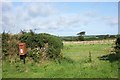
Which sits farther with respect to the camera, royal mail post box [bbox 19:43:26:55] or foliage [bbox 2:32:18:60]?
foliage [bbox 2:32:18:60]

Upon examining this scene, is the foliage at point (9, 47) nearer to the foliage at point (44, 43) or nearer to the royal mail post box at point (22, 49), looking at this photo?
the foliage at point (44, 43)

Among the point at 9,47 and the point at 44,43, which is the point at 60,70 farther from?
the point at 9,47

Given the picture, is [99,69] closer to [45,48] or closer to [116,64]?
[116,64]

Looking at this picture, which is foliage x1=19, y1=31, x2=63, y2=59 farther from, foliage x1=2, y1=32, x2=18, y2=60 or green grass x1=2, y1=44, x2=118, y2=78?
green grass x1=2, y1=44, x2=118, y2=78

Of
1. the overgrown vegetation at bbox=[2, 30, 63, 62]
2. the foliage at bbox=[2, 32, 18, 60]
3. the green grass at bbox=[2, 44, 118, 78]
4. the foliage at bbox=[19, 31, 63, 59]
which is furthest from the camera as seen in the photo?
the foliage at bbox=[2, 32, 18, 60]

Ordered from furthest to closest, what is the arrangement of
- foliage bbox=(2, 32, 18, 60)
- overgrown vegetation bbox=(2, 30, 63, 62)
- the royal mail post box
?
foliage bbox=(2, 32, 18, 60) < overgrown vegetation bbox=(2, 30, 63, 62) < the royal mail post box

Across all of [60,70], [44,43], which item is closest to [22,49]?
[44,43]

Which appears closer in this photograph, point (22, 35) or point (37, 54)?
point (37, 54)

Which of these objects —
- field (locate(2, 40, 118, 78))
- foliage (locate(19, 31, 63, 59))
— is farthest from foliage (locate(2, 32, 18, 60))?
field (locate(2, 40, 118, 78))

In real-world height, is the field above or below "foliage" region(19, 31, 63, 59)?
below

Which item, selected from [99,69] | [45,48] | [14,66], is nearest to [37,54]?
[45,48]

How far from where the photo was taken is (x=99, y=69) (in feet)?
48.1

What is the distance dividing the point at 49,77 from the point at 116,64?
4.64 meters

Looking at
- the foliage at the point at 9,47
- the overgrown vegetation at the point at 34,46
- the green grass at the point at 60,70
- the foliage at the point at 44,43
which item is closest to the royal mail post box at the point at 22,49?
the overgrown vegetation at the point at 34,46
